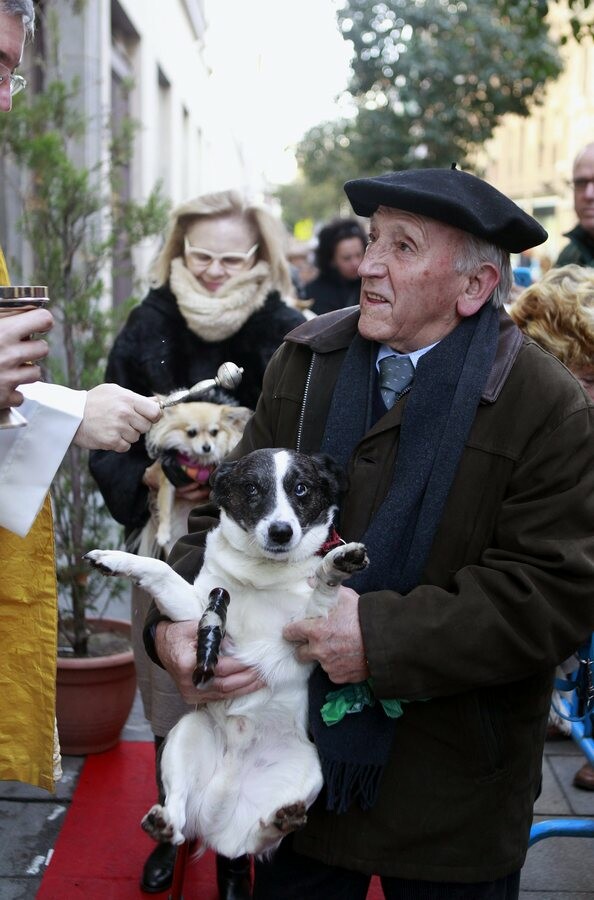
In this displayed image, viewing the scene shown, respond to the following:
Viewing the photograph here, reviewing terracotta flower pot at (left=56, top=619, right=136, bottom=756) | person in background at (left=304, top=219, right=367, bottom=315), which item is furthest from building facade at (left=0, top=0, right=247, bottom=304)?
terracotta flower pot at (left=56, top=619, right=136, bottom=756)

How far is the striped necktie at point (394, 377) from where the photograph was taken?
2596mm

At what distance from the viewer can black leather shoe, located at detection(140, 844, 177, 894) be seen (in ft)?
12.0

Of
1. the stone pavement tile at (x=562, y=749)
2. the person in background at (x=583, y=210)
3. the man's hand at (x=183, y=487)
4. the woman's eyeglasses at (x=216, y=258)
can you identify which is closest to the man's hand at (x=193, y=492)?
the man's hand at (x=183, y=487)

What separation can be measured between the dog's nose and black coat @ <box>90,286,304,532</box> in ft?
4.87

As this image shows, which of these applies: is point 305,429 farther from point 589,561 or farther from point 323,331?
point 589,561

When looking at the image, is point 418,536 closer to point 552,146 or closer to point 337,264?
point 337,264

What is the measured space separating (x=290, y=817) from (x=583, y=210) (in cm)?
400

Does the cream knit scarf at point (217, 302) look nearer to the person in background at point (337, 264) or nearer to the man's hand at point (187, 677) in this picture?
the man's hand at point (187, 677)

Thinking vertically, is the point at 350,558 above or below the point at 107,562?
above

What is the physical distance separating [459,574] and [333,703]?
45 cm

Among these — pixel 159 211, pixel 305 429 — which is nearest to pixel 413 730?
pixel 305 429

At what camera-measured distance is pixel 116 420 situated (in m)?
2.42

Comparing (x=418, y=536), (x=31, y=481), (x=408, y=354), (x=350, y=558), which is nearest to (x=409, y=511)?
(x=418, y=536)

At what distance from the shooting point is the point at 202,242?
4066 mm
